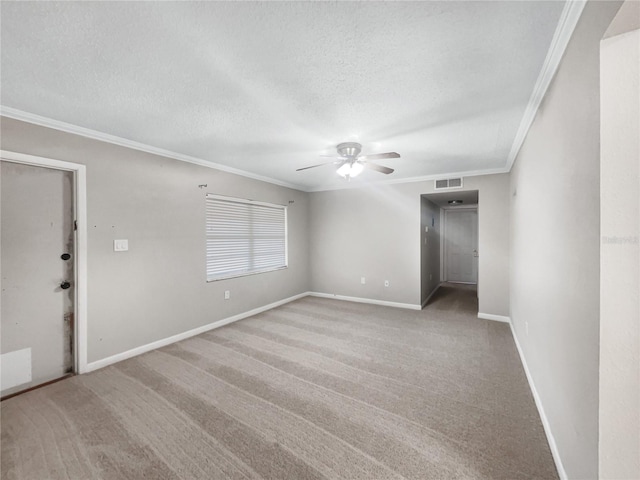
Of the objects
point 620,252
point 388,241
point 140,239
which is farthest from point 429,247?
point 140,239

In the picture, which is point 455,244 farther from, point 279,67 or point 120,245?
point 120,245

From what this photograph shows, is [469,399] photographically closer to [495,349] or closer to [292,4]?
[495,349]

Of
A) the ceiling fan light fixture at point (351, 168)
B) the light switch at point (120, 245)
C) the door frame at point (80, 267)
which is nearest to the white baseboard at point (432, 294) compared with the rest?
the ceiling fan light fixture at point (351, 168)

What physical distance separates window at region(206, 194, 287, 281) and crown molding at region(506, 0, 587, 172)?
3652mm

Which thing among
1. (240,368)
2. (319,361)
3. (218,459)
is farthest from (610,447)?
(240,368)

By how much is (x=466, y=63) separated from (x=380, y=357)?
8.82 feet

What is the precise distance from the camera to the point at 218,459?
4.99 feet

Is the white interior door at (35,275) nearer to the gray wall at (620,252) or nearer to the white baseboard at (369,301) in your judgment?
the gray wall at (620,252)

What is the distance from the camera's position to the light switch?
2.69 metres

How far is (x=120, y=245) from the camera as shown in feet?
8.95

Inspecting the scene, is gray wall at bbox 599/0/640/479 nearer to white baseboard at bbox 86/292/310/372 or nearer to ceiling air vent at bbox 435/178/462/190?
ceiling air vent at bbox 435/178/462/190

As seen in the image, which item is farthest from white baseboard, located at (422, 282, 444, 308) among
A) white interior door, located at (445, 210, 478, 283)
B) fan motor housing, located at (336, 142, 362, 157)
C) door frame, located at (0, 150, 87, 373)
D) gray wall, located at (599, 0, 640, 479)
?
door frame, located at (0, 150, 87, 373)

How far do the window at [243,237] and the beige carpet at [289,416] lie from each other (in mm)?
1270

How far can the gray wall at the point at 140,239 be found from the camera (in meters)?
2.52
